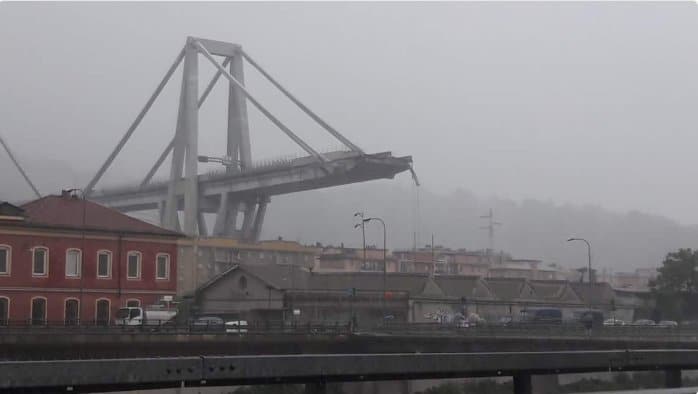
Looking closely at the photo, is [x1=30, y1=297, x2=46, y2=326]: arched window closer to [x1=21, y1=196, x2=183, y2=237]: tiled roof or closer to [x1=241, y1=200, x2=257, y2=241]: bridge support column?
[x1=21, y1=196, x2=183, y2=237]: tiled roof

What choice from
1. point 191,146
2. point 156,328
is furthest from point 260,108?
point 156,328

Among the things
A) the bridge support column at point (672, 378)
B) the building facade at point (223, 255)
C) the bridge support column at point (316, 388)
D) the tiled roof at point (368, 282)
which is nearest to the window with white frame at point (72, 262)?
the tiled roof at point (368, 282)

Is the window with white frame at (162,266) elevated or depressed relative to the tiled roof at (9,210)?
depressed

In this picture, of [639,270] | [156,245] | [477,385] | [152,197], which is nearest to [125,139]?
[152,197]

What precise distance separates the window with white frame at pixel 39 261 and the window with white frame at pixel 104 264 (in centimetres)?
297

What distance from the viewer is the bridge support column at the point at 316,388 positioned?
7.54 metres

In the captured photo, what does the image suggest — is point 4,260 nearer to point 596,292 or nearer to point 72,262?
point 72,262

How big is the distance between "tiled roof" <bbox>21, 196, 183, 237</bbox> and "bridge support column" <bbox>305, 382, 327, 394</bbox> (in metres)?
50.3

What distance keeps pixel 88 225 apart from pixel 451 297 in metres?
31.4

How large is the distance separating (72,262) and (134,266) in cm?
388

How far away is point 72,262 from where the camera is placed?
5662 centimetres

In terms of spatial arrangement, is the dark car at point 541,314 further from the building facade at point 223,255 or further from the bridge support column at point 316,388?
the bridge support column at point 316,388

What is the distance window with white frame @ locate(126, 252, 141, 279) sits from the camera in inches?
2316

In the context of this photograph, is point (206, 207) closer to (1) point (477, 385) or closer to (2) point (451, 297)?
(2) point (451, 297)
